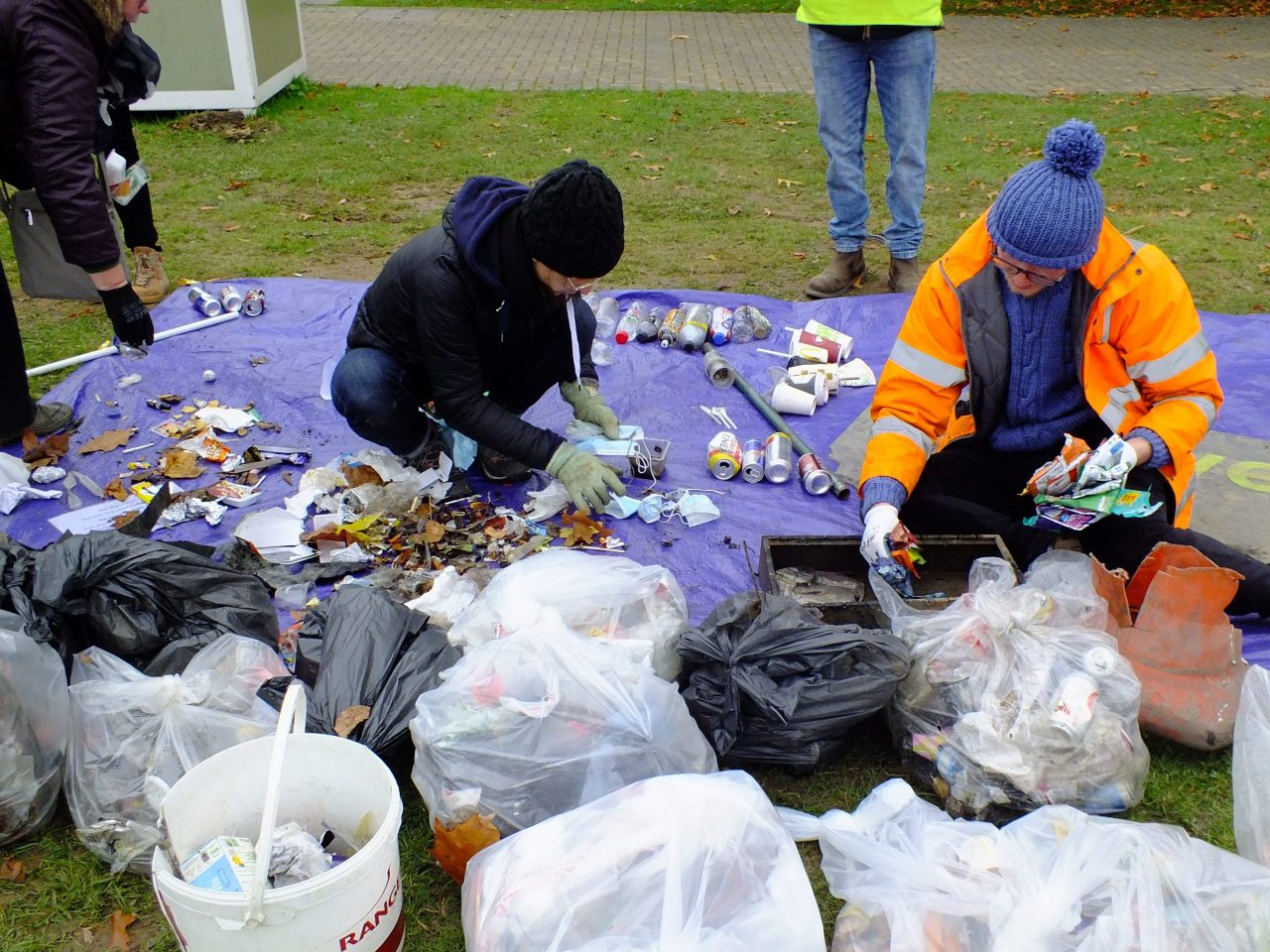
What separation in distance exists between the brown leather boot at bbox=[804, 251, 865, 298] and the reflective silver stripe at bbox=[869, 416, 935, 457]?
7.10 ft

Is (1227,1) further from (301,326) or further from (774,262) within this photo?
(301,326)

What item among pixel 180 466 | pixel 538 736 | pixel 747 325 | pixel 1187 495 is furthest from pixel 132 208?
pixel 1187 495

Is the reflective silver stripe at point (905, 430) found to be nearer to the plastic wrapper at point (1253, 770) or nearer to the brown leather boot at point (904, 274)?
the plastic wrapper at point (1253, 770)

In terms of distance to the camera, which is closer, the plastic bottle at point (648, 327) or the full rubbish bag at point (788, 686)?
the full rubbish bag at point (788, 686)

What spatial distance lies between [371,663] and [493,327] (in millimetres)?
1165

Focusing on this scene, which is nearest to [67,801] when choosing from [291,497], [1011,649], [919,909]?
[291,497]

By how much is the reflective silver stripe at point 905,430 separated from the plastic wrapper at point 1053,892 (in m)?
1.26

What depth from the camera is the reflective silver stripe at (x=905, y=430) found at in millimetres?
3000

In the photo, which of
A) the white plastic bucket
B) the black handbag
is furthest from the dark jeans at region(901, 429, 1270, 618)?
the black handbag

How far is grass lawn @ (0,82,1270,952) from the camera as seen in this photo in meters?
5.36

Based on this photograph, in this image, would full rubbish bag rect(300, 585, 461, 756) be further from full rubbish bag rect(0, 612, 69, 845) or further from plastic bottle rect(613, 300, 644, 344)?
plastic bottle rect(613, 300, 644, 344)

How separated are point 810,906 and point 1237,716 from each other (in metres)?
1.10

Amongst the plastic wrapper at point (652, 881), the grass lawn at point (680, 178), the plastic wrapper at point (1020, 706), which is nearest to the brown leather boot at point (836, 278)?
the grass lawn at point (680, 178)

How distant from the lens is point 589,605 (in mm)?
2461
